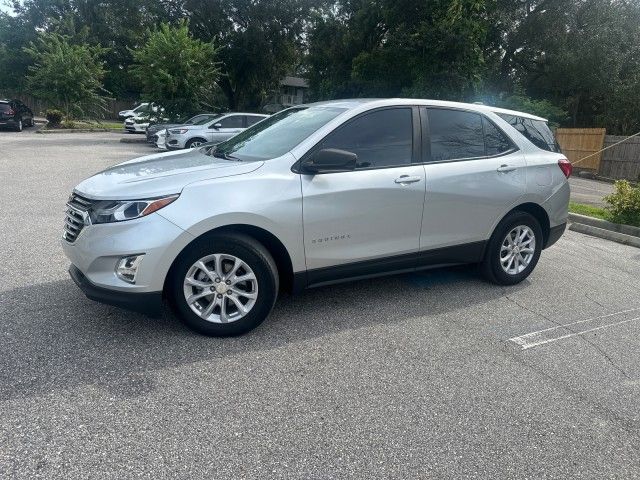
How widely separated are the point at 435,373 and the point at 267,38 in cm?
3433

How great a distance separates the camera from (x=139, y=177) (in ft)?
12.5

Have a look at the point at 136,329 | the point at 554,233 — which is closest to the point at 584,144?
the point at 554,233

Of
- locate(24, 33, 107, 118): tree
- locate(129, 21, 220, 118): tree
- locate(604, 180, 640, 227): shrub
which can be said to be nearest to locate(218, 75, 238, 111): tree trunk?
locate(24, 33, 107, 118): tree

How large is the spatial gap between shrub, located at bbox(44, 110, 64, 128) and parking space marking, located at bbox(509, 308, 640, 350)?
31039mm

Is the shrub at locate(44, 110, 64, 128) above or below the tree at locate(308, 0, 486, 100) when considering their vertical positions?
below

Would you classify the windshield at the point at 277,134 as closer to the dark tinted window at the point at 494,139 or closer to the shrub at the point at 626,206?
the dark tinted window at the point at 494,139

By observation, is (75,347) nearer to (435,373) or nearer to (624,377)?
(435,373)

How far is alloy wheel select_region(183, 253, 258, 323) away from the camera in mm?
3719

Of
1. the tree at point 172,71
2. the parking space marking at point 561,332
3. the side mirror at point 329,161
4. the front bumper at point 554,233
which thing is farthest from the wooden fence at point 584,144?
the side mirror at point 329,161

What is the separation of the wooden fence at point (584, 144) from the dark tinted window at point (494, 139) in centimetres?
1660

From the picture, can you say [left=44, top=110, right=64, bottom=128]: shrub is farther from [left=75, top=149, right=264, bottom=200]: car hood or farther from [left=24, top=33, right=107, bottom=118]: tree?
[left=75, top=149, right=264, bottom=200]: car hood

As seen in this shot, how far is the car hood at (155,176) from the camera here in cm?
359

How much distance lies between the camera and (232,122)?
1769 centimetres

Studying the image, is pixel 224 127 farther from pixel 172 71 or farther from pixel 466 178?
pixel 466 178
